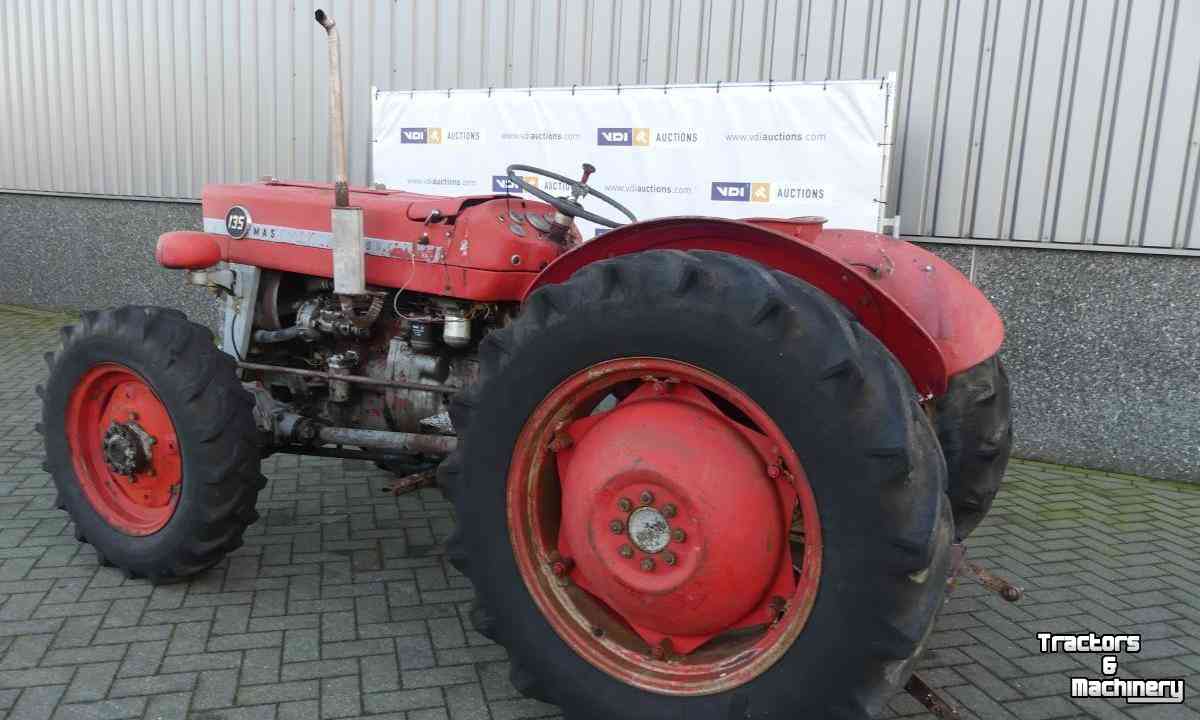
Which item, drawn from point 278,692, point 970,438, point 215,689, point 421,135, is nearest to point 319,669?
point 278,692

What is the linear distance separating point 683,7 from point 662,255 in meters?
4.62

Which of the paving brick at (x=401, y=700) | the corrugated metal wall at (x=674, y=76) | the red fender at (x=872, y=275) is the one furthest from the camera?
the corrugated metal wall at (x=674, y=76)

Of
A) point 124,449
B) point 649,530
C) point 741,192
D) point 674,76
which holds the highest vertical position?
point 674,76

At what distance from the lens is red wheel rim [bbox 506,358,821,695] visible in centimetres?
202

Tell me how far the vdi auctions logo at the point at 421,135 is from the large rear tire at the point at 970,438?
15.9 ft

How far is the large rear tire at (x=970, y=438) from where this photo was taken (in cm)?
291

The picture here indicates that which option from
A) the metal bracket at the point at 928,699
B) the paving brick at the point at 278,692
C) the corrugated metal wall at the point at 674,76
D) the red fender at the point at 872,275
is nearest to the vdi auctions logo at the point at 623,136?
the corrugated metal wall at the point at 674,76

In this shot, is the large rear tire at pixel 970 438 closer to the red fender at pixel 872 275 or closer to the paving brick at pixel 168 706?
the red fender at pixel 872 275

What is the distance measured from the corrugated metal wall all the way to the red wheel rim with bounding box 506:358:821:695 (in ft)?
13.0

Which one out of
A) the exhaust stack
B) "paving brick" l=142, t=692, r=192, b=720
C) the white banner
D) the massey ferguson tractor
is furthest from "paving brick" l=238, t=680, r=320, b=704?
the white banner

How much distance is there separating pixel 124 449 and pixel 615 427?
197 centimetres

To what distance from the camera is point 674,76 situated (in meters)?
6.18

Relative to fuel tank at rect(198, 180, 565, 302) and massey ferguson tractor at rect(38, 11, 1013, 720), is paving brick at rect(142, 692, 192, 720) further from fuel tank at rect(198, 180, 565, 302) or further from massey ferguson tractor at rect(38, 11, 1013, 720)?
fuel tank at rect(198, 180, 565, 302)

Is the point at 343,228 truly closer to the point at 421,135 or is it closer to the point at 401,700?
the point at 401,700
